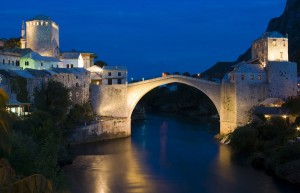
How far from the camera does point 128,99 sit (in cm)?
3516

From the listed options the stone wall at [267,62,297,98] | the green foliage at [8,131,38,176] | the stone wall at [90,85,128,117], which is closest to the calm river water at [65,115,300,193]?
the stone wall at [90,85,128,117]

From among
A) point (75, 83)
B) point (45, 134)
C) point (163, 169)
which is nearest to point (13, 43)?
point (75, 83)

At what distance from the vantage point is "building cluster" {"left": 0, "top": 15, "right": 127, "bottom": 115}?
89.7ft

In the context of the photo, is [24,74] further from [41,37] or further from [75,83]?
[41,37]

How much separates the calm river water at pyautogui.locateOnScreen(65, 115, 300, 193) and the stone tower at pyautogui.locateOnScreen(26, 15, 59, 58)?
1264cm

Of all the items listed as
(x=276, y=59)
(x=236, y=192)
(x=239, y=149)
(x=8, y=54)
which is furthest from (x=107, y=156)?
(x=276, y=59)

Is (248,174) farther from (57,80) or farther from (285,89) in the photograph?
(57,80)

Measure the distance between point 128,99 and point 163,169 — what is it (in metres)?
12.9

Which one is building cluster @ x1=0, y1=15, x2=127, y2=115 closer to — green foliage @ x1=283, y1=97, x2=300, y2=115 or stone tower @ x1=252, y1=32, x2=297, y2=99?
stone tower @ x1=252, y1=32, x2=297, y2=99

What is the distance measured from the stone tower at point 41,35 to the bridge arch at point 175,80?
9782 mm

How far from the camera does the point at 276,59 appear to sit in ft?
108

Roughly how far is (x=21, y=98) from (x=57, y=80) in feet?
17.9

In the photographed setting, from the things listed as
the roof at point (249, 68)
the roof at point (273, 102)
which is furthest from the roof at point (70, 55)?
the roof at point (273, 102)

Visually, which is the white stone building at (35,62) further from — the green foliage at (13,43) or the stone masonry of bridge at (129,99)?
the green foliage at (13,43)
